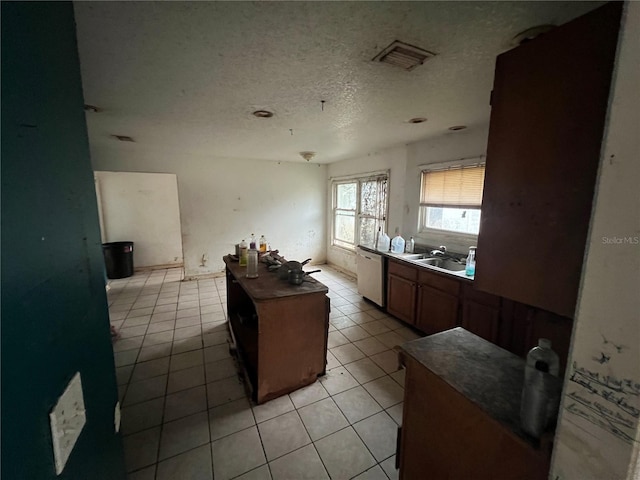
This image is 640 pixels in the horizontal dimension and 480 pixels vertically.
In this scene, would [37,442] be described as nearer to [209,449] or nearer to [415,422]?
[415,422]

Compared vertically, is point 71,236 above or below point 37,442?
above

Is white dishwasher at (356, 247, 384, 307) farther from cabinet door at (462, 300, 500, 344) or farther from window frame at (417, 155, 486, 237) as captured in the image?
cabinet door at (462, 300, 500, 344)

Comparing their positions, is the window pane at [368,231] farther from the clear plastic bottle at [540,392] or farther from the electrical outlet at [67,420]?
the electrical outlet at [67,420]

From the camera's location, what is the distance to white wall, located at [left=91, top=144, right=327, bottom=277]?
14.3ft

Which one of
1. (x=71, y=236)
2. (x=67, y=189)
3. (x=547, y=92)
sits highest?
(x=547, y=92)

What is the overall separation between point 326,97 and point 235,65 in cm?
70

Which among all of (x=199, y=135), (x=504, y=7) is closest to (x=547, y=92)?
(x=504, y=7)

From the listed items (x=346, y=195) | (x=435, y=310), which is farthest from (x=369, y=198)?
(x=435, y=310)

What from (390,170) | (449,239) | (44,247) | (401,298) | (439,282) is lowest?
(401,298)

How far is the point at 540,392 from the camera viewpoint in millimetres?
730

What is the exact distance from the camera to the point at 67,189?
63 centimetres

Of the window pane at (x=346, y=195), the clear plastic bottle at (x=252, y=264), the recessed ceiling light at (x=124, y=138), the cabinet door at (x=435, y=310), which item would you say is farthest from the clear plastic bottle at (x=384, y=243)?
the recessed ceiling light at (x=124, y=138)

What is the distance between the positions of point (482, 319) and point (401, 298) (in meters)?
0.96

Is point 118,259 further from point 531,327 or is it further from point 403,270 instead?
point 531,327
